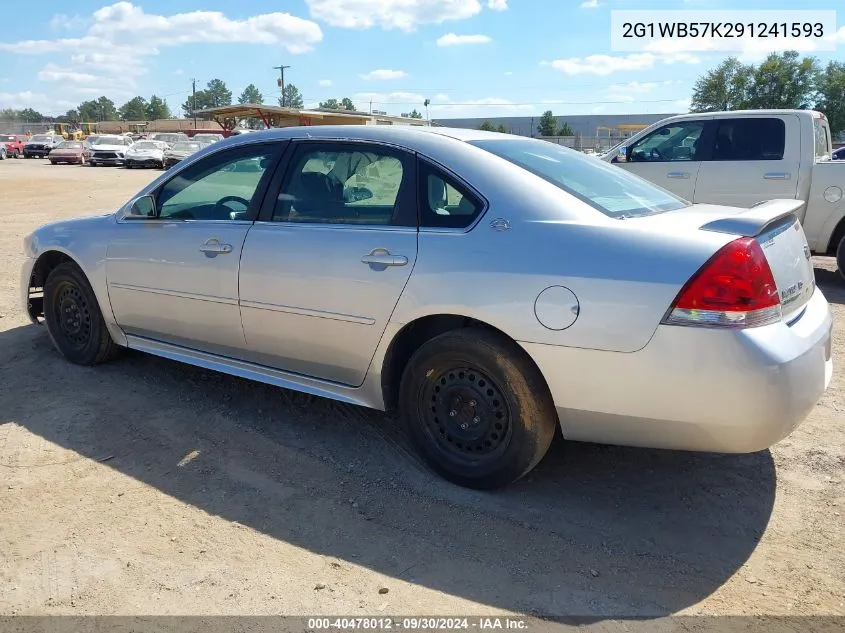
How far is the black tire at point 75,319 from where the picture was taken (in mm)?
4789

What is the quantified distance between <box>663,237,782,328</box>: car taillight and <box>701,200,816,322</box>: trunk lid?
144mm

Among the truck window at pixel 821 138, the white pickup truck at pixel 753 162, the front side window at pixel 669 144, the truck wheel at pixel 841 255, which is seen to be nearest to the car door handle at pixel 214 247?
the white pickup truck at pixel 753 162

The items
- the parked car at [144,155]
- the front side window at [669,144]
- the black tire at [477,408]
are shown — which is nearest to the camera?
the black tire at [477,408]

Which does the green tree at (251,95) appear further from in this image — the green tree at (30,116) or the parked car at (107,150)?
the parked car at (107,150)

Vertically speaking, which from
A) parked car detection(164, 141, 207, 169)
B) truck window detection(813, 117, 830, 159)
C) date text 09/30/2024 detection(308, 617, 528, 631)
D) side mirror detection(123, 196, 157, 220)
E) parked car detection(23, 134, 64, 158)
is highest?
parked car detection(23, 134, 64, 158)

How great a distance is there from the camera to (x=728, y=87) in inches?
1957

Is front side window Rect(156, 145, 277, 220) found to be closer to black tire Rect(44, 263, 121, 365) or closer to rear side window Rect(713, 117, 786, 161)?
black tire Rect(44, 263, 121, 365)

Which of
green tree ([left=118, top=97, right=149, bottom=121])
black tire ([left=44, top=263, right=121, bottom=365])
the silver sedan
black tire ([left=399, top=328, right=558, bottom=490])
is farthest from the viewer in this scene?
green tree ([left=118, top=97, right=149, bottom=121])

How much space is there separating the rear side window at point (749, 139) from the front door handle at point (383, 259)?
252 inches

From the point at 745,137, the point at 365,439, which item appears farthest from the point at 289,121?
the point at 365,439

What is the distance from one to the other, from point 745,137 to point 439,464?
670 cm

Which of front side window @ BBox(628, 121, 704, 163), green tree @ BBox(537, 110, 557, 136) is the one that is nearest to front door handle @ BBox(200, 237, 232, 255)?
front side window @ BBox(628, 121, 704, 163)

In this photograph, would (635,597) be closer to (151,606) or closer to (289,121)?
(151,606)

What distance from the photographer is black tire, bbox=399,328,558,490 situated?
305 centimetres
